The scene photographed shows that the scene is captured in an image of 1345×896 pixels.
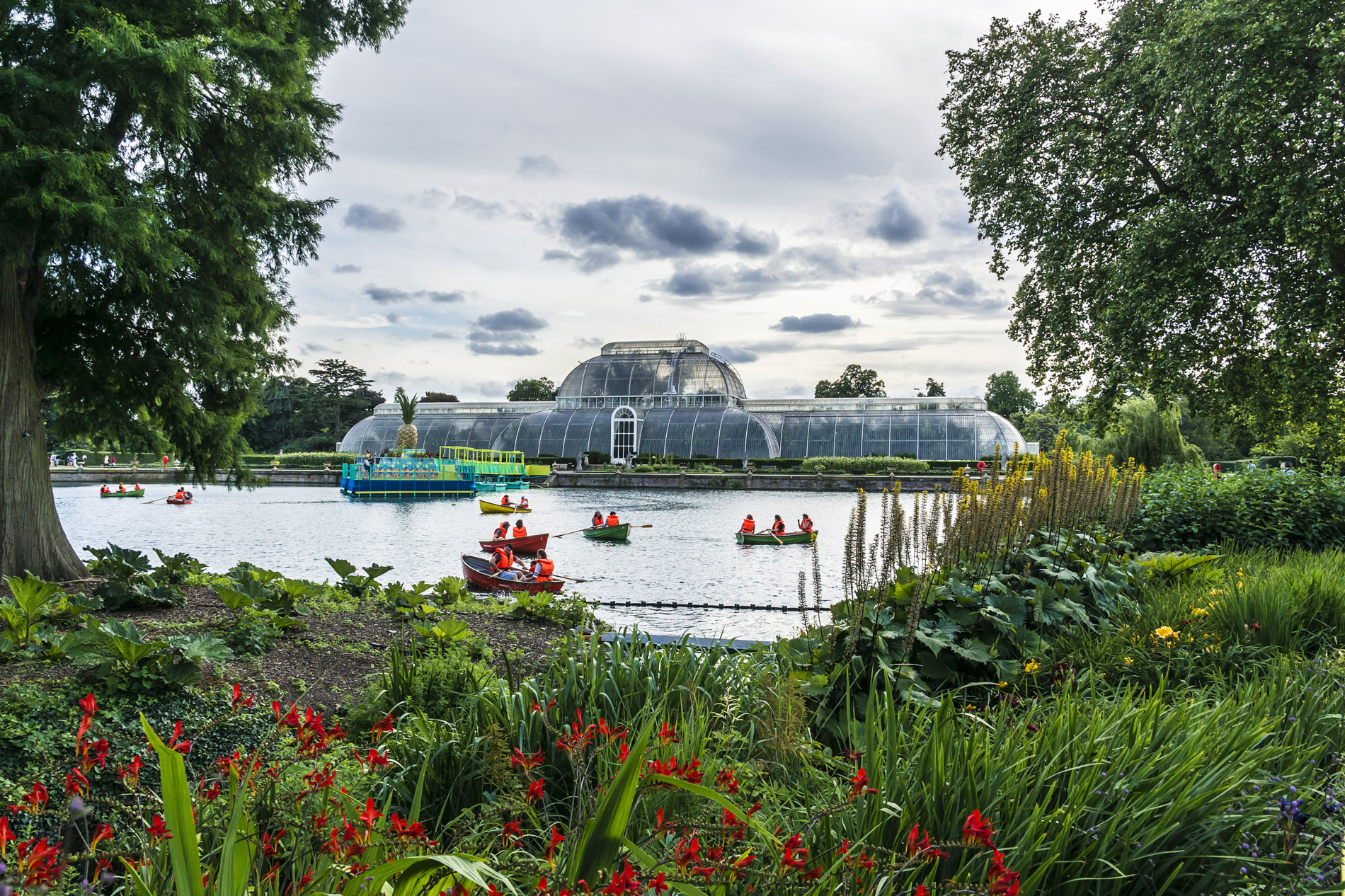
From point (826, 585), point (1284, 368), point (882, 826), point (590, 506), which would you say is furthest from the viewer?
point (590, 506)

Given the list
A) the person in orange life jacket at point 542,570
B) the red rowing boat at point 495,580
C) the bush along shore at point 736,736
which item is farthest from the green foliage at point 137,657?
the person in orange life jacket at point 542,570

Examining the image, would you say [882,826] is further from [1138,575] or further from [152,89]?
[152,89]

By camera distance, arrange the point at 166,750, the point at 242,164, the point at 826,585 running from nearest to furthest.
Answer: the point at 166,750
the point at 242,164
the point at 826,585

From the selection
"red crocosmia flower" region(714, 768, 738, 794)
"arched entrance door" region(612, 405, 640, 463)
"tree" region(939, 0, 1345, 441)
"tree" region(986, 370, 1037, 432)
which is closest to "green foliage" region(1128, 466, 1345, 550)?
"tree" region(939, 0, 1345, 441)

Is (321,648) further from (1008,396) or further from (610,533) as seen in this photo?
(1008,396)

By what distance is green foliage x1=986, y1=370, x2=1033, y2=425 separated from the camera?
79.8 metres

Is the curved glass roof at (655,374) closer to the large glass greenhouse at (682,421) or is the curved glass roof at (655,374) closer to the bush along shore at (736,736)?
the large glass greenhouse at (682,421)

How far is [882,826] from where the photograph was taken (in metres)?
2.03

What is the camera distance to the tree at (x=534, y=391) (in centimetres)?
8088

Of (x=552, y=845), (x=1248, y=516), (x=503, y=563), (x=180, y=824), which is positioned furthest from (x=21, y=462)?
(x=1248, y=516)

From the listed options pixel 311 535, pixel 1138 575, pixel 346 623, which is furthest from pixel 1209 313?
pixel 311 535

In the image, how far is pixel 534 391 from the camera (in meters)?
81.2

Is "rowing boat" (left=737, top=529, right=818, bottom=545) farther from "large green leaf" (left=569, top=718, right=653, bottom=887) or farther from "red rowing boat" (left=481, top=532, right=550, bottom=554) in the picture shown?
"large green leaf" (left=569, top=718, right=653, bottom=887)

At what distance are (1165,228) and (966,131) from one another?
474cm
